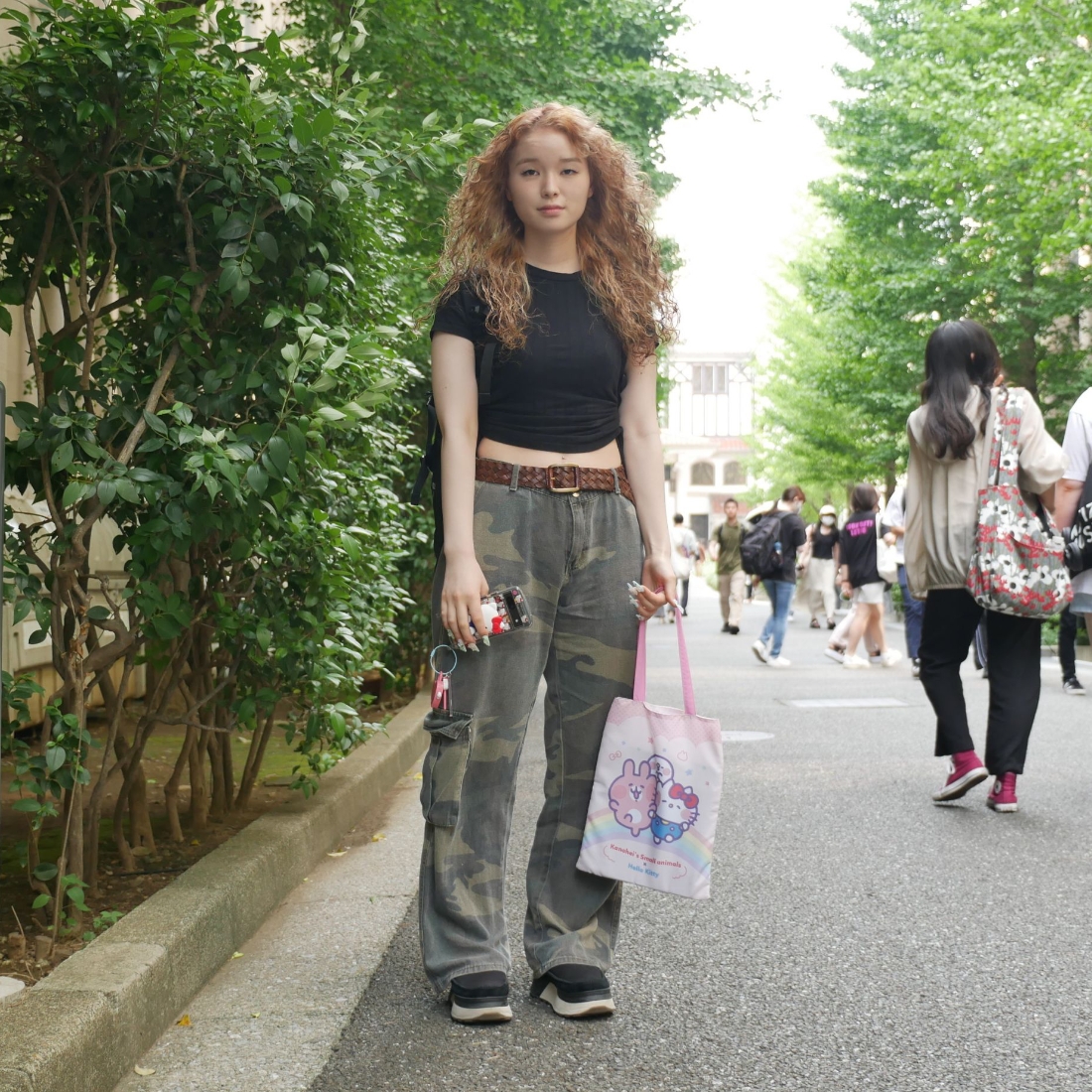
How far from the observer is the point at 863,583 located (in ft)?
45.4

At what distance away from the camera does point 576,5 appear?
34.8 ft

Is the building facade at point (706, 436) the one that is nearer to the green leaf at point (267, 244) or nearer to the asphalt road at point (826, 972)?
the asphalt road at point (826, 972)

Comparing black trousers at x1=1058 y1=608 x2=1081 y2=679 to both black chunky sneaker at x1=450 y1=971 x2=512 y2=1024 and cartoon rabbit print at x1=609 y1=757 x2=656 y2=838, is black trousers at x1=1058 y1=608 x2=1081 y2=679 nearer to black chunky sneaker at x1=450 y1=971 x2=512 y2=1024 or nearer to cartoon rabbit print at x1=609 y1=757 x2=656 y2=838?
cartoon rabbit print at x1=609 y1=757 x2=656 y2=838

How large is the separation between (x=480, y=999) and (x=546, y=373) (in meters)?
1.32

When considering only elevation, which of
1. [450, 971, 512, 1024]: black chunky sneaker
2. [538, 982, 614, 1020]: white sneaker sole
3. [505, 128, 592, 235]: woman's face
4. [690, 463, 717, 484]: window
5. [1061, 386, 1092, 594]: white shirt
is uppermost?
[690, 463, 717, 484]: window

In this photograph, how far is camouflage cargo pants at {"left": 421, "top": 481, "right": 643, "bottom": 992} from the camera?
300 centimetres

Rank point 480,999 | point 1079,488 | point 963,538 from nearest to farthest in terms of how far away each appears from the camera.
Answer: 1. point 480,999
2. point 963,538
3. point 1079,488

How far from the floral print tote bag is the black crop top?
8.54 ft

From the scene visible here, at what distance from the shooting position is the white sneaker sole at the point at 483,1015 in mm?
2936

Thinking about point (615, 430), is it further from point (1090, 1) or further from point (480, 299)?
point (1090, 1)

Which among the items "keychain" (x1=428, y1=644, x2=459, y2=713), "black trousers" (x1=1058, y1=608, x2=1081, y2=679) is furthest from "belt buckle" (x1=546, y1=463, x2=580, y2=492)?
"black trousers" (x1=1058, y1=608, x2=1081, y2=679)

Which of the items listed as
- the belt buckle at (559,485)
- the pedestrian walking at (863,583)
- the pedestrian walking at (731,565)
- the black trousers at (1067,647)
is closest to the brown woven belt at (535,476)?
the belt buckle at (559,485)

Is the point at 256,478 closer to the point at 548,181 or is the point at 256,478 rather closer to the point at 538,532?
the point at 538,532

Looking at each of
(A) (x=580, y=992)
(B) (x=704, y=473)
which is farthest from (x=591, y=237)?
(B) (x=704, y=473)
